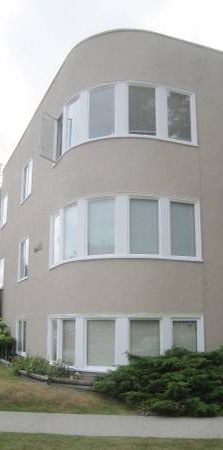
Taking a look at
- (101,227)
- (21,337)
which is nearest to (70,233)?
(101,227)

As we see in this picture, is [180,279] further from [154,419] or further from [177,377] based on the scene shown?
[154,419]

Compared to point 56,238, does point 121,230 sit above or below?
below

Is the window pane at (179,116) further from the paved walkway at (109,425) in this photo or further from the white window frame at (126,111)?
the paved walkway at (109,425)

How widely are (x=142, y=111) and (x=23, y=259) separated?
855 cm

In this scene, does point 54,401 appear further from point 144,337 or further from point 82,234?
point 82,234

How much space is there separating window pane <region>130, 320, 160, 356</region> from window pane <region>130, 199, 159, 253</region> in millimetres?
1702

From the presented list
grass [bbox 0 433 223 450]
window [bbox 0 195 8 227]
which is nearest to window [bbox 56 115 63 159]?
grass [bbox 0 433 223 450]

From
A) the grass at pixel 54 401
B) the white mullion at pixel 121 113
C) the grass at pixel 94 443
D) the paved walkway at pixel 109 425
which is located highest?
the white mullion at pixel 121 113

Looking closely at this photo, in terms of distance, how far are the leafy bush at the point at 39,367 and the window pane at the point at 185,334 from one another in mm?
2750

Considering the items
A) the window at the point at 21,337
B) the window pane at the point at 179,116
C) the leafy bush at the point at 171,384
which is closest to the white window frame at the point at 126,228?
the window pane at the point at 179,116

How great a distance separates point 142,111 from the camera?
13.8 meters

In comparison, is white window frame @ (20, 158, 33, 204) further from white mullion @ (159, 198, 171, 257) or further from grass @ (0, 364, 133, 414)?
grass @ (0, 364, 133, 414)

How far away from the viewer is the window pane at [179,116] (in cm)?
1400

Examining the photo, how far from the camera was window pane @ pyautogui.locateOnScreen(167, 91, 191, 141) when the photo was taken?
45.9ft
